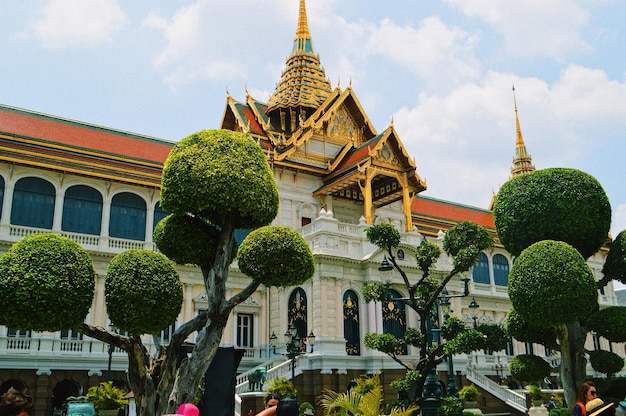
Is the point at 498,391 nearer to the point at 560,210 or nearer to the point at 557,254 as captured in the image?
the point at 560,210

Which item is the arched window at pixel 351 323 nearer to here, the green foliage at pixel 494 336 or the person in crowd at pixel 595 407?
the green foliage at pixel 494 336

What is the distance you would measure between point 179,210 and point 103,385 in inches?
337

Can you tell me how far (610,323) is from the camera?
16141mm

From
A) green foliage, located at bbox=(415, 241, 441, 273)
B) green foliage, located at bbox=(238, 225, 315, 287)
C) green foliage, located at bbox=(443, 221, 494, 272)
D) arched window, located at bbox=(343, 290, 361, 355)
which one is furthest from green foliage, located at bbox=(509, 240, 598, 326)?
arched window, located at bbox=(343, 290, 361, 355)

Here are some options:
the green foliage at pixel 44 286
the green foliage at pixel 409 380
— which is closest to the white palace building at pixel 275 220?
the green foliage at pixel 409 380

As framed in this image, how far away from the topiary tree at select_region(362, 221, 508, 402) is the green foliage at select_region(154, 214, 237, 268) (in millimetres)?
5075

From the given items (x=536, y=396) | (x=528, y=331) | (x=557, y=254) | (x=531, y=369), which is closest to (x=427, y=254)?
(x=528, y=331)

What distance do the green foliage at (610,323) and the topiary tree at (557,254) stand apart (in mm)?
127

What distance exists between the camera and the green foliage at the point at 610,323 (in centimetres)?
1606

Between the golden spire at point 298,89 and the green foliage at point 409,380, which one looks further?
the golden spire at point 298,89

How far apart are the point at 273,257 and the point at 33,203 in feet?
49.5

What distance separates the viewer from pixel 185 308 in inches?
1009

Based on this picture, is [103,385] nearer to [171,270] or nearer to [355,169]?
[171,270]

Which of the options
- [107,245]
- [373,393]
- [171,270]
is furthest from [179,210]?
[107,245]
